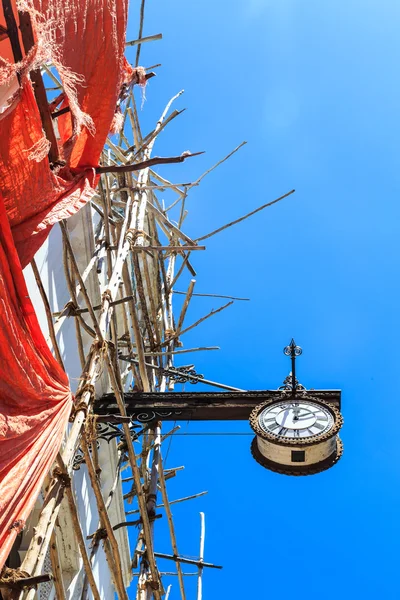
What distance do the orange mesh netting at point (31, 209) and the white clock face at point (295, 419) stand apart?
2608 millimetres

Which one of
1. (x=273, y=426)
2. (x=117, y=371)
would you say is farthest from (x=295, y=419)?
(x=117, y=371)

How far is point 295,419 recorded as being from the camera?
718cm

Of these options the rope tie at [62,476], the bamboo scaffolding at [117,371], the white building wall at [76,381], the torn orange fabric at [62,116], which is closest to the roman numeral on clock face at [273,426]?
the bamboo scaffolding at [117,371]

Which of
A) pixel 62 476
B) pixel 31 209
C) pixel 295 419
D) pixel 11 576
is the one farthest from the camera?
pixel 295 419

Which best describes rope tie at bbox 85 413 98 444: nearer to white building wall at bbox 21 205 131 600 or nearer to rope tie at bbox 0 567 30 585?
rope tie at bbox 0 567 30 585

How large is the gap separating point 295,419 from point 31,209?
3.62 metres

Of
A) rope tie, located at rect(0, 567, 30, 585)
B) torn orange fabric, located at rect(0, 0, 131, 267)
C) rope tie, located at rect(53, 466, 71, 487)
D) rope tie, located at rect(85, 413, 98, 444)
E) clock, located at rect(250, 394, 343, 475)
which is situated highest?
torn orange fabric, located at rect(0, 0, 131, 267)

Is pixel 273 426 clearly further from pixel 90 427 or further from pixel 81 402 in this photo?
pixel 81 402

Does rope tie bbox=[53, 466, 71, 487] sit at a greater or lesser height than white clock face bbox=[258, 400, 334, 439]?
lesser

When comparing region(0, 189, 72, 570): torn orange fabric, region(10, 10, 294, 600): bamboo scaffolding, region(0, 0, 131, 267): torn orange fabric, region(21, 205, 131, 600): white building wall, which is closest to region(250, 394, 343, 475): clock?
region(10, 10, 294, 600): bamboo scaffolding

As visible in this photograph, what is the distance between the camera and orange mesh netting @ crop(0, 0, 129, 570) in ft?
14.2

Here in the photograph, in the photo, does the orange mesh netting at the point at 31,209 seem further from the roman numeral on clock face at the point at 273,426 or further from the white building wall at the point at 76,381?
the white building wall at the point at 76,381

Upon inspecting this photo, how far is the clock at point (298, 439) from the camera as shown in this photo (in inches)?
269

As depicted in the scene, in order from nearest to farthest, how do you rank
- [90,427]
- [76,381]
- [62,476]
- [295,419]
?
[62,476] → [90,427] → [295,419] → [76,381]
